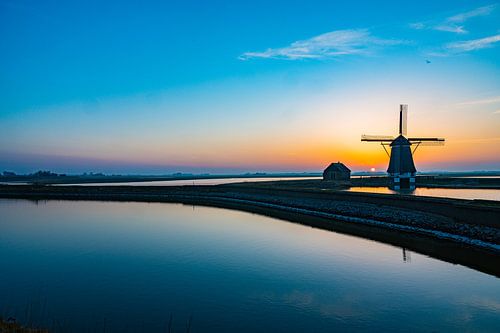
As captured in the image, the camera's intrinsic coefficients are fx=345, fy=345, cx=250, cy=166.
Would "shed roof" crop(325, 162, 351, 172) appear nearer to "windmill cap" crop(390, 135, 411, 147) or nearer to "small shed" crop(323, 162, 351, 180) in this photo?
"small shed" crop(323, 162, 351, 180)

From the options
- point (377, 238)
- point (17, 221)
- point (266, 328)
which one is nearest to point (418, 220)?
point (377, 238)

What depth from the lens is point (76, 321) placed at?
392 inches

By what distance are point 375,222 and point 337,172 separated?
48.4m

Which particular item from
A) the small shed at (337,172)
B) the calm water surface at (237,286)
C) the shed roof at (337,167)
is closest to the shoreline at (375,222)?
the calm water surface at (237,286)

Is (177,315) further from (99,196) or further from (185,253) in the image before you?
(99,196)

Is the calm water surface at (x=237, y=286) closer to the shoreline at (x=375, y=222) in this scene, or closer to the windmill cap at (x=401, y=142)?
the shoreline at (x=375, y=222)

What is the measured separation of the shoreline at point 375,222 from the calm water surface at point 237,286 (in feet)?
6.45

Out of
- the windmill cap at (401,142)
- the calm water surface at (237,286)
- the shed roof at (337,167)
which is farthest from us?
the shed roof at (337,167)

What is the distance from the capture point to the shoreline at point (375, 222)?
18594mm

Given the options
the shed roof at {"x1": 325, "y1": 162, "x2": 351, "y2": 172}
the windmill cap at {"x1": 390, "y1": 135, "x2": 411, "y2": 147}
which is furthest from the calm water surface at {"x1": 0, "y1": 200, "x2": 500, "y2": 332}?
the shed roof at {"x1": 325, "y1": 162, "x2": 351, "y2": 172}

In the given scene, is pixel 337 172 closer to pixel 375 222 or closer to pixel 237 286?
pixel 375 222

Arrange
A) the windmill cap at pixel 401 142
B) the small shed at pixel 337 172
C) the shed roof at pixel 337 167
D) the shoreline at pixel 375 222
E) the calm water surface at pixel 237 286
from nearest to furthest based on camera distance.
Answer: the calm water surface at pixel 237 286 → the shoreline at pixel 375 222 → the windmill cap at pixel 401 142 → the small shed at pixel 337 172 → the shed roof at pixel 337 167

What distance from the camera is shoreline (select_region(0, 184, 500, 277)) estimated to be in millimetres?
18594

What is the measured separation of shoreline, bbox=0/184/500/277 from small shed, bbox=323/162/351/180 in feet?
86.4
